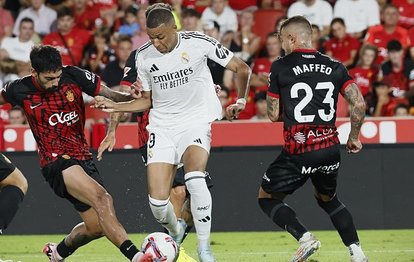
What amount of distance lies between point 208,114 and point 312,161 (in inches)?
40.3

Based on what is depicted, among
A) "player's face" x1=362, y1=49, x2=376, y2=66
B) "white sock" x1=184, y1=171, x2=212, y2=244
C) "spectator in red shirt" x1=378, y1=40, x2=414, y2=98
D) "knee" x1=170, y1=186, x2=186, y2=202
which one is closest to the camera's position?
"white sock" x1=184, y1=171, x2=212, y2=244

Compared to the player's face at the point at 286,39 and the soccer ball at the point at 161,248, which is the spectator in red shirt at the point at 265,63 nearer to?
the player's face at the point at 286,39

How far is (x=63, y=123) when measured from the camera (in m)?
9.22

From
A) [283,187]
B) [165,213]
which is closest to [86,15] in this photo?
[165,213]

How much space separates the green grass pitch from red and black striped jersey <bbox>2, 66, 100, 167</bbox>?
1.82 m

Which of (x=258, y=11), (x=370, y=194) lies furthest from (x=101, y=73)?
(x=370, y=194)

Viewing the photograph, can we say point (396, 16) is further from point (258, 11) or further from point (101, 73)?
point (101, 73)

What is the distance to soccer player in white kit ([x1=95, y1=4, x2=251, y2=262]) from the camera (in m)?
9.11

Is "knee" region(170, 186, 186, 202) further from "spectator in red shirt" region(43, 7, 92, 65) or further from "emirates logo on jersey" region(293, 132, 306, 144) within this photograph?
"spectator in red shirt" region(43, 7, 92, 65)

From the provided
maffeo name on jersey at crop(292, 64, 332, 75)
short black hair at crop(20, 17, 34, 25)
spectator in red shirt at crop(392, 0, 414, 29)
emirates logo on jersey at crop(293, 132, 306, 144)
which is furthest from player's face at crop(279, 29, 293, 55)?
short black hair at crop(20, 17, 34, 25)

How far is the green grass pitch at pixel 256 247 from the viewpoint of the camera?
35.0 ft

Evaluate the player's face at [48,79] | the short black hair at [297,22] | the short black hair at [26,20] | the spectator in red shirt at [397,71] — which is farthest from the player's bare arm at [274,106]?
the short black hair at [26,20]

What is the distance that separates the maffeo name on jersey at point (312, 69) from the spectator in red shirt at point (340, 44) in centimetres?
734

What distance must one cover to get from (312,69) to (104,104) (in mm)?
1772
